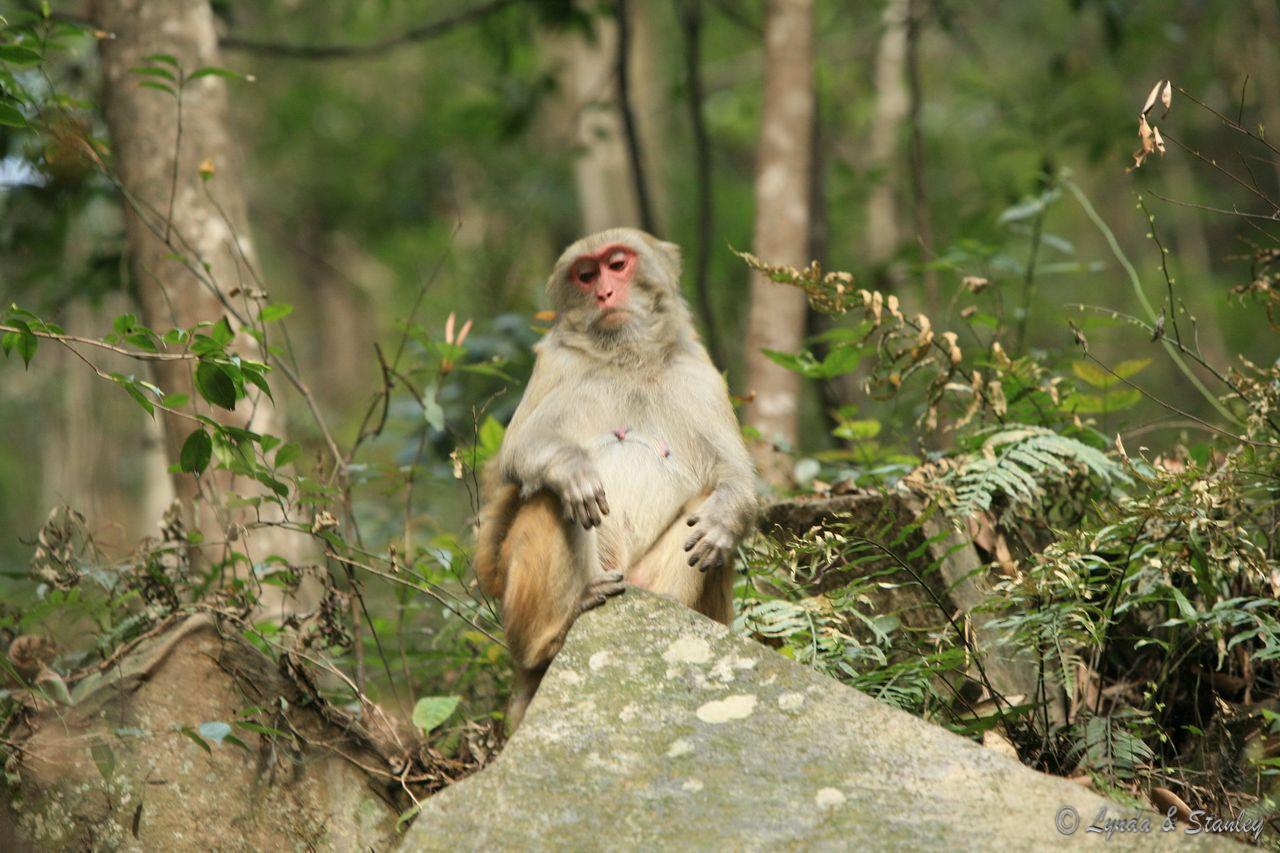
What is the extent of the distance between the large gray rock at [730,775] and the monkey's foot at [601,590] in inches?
19.3

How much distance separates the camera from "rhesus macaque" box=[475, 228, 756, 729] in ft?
16.3

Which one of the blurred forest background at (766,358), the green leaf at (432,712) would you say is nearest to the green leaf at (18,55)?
the blurred forest background at (766,358)

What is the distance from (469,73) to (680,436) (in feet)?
58.9

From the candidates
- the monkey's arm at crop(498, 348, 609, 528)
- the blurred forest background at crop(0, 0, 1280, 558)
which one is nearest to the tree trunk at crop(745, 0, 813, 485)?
the blurred forest background at crop(0, 0, 1280, 558)

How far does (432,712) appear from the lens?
4.89 meters

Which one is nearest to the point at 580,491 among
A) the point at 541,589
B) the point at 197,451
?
the point at 541,589

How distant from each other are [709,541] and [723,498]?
9.5 inches

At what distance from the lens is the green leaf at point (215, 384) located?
14.1ft

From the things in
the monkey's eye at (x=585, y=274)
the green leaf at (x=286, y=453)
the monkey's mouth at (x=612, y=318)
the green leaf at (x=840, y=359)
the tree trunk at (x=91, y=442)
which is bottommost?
the tree trunk at (x=91, y=442)

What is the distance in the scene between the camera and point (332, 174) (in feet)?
66.9

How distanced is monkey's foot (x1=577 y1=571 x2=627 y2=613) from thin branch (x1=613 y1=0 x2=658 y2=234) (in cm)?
681

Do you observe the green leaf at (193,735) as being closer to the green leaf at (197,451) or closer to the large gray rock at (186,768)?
the large gray rock at (186,768)

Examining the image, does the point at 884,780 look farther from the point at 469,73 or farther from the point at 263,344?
the point at 469,73

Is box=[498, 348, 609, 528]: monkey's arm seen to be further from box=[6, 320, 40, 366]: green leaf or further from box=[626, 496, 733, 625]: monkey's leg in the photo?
box=[6, 320, 40, 366]: green leaf
